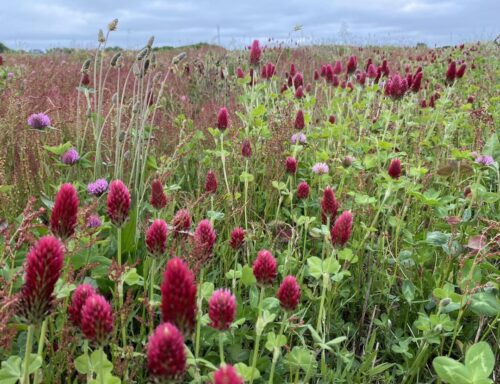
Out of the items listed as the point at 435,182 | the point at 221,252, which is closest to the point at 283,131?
the point at 435,182

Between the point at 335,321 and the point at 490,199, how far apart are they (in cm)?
91

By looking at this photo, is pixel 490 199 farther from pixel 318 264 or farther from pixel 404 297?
pixel 318 264

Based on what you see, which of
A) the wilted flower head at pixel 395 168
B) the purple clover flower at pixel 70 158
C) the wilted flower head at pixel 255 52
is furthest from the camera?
the wilted flower head at pixel 255 52

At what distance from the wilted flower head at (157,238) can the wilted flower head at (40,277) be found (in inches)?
15.4

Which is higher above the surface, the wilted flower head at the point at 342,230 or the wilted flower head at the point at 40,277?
the wilted flower head at the point at 40,277

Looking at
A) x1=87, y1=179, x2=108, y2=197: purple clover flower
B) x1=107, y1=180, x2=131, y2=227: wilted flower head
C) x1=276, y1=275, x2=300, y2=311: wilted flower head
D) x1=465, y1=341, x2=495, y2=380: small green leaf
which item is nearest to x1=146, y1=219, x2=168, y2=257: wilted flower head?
x1=107, y1=180, x2=131, y2=227: wilted flower head

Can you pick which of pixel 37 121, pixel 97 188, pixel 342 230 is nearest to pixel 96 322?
pixel 342 230

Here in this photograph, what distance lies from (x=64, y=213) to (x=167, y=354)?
54 cm

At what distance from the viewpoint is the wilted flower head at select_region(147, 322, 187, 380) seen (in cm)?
81

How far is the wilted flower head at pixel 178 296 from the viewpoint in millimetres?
882

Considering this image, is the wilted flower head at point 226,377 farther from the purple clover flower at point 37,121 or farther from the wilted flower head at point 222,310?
the purple clover flower at point 37,121

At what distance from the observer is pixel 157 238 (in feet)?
4.48

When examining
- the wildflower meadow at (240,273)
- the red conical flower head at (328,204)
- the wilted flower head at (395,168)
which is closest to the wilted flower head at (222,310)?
the wildflower meadow at (240,273)

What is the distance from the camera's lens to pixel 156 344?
0.82 metres
